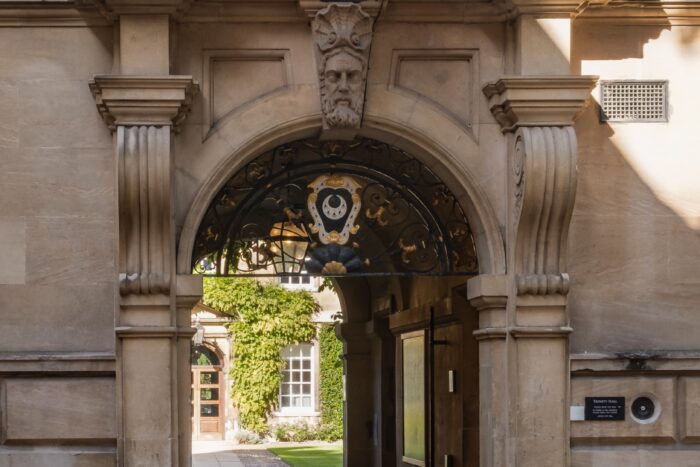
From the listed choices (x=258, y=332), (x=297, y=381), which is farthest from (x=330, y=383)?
(x=258, y=332)

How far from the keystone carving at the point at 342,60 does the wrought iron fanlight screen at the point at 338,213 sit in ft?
2.09

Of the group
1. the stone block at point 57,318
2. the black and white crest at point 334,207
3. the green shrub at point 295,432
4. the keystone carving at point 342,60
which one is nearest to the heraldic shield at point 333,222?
the black and white crest at point 334,207

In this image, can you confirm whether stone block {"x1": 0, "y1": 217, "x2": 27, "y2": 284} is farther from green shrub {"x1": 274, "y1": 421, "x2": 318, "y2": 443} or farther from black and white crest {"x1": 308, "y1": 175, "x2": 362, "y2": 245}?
green shrub {"x1": 274, "y1": 421, "x2": 318, "y2": 443}

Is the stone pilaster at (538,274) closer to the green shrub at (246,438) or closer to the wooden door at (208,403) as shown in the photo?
the green shrub at (246,438)

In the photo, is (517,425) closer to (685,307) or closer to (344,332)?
(685,307)

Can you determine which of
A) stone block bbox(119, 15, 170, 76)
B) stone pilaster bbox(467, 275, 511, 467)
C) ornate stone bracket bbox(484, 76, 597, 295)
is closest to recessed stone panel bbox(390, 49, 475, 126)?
ornate stone bracket bbox(484, 76, 597, 295)

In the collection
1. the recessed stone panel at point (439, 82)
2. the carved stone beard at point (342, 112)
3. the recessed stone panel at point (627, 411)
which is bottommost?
the recessed stone panel at point (627, 411)

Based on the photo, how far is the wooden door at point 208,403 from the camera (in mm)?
37906

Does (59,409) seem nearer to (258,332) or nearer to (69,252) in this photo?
(69,252)

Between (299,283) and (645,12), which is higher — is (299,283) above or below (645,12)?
below

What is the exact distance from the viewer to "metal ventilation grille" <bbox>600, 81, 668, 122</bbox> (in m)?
10.3

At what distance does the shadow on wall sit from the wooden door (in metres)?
28.2

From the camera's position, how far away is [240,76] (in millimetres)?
10125

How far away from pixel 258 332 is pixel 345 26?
27.7m
